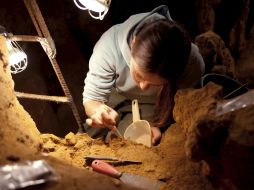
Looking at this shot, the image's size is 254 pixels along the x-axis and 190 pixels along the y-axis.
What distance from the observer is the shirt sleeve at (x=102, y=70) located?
3430mm

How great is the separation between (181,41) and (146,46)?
0.29 m

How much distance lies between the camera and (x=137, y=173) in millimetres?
2557

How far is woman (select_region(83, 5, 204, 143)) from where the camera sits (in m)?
2.64

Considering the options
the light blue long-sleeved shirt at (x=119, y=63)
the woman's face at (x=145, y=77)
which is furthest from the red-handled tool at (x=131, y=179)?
the light blue long-sleeved shirt at (x=119, y=63)

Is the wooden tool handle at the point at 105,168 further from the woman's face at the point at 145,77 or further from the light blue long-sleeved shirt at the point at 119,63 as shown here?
the light blue long-sleeved shirt at the point at 119,63

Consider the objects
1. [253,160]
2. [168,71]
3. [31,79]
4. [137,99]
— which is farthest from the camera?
[31,79]

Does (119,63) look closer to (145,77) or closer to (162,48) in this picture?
(145,77)

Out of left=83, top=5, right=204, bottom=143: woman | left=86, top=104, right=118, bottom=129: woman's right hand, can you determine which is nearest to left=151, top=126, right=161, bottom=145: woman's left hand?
left=83, top=5, right=204, bottom=143: woman

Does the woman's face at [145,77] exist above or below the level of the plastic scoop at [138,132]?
above

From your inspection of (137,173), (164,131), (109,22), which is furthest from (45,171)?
(109,22)

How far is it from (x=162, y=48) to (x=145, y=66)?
0.82 ft

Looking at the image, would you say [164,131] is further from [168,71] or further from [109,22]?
[109,22]

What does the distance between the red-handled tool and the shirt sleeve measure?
45.8 inches

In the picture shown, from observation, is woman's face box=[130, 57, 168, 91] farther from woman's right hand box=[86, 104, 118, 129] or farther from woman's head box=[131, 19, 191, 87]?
woman's right hand box=[86, 104, 118, 129]
